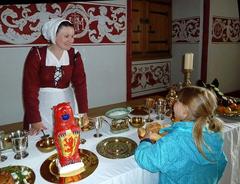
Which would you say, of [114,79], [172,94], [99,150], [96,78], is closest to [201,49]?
[114,79]

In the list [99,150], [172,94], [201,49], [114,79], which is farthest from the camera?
[201,49]

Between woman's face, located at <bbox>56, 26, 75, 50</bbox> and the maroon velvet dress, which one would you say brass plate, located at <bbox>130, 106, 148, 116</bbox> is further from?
woman's face, located at <bbox>56, 26, 75, 50</bbox>

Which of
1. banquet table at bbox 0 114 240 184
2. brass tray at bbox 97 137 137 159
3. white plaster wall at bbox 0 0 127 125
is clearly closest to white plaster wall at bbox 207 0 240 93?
white plaster wall at bbox 0 0 127 125

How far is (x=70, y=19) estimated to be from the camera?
395 cm

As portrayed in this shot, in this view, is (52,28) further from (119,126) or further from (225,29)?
(225,29)

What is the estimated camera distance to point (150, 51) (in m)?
6.17

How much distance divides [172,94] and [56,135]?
1.39 meters

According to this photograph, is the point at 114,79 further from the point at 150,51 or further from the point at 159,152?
the point at 159,152

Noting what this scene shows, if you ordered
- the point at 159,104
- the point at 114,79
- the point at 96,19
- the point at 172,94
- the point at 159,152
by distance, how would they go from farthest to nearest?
1. the point at 114,79
2. the point at 96,19
3. the point at 172,94
4. the point at 159,104
5. the point at 159,152

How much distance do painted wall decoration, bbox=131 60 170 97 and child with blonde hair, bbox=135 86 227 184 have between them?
175 inches

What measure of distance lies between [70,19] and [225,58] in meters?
4.40

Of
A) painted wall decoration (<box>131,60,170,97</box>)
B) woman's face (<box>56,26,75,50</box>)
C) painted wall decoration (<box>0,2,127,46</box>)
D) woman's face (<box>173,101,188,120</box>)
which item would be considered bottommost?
painted wall decoration (<box>131,60,170,97</box>)

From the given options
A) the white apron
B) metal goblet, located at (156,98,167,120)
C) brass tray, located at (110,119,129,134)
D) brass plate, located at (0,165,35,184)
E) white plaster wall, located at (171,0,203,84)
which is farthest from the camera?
white plaster wall, located at (171,0,203,84)

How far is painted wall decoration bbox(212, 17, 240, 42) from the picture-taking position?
5984mm
